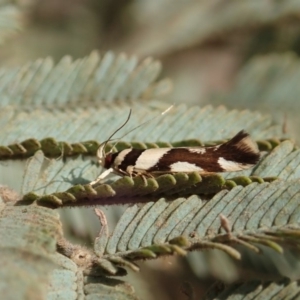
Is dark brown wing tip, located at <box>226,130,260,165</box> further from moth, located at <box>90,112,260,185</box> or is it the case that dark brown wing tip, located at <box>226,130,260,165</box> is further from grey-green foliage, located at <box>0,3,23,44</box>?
grey-green foliage, located at <box>0,3,23,44</box>

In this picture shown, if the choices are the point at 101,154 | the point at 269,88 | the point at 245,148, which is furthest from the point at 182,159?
the point at 269,88

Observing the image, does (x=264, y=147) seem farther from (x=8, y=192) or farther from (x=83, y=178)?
(x=8, y=192)

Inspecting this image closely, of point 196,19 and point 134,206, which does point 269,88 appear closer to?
point 196,19

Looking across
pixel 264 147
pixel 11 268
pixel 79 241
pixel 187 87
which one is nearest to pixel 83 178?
pixel 79 241

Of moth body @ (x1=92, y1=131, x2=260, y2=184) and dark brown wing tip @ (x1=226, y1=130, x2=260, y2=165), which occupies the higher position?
dark brown wing tip @ (x1=226, y1=130, x2=260, y2=165)

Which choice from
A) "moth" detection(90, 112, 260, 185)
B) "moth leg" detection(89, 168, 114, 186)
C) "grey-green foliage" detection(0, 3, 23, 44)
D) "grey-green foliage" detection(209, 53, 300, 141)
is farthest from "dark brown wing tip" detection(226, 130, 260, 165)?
"grey-green foliage" detection(0, 3, 23, 44)

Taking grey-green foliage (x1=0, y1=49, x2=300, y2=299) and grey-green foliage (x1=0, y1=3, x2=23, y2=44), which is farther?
grey-green foliage (x1=0, y1=3, x2=23, y2=44)
